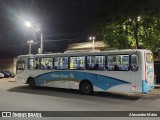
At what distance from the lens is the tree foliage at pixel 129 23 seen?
2191 centimetres

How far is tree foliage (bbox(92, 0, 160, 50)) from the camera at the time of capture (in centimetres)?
2191

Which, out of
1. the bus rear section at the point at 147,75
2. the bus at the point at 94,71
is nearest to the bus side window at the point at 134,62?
the bus at the point at 94,71

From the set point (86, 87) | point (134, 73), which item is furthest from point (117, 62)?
point (86, 87)

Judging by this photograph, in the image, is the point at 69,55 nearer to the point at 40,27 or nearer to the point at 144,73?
the point at 144,73

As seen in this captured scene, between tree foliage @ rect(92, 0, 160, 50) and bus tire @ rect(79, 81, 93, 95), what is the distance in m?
8.10

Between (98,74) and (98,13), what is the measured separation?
32.4 feet

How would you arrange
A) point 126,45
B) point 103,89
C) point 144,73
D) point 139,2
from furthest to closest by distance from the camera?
point 126,45
point 139,2
point 103,89
point 144,73

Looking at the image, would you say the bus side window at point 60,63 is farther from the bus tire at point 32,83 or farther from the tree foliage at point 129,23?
the tree foliage at point 129,23

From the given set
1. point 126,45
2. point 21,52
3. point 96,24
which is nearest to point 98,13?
point 96,24

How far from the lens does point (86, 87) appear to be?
16578 mm

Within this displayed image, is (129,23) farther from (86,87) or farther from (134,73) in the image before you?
(134,73)

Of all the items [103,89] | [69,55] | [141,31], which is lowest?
[103,89]

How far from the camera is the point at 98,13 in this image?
24250mm

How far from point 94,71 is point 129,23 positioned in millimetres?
8586
